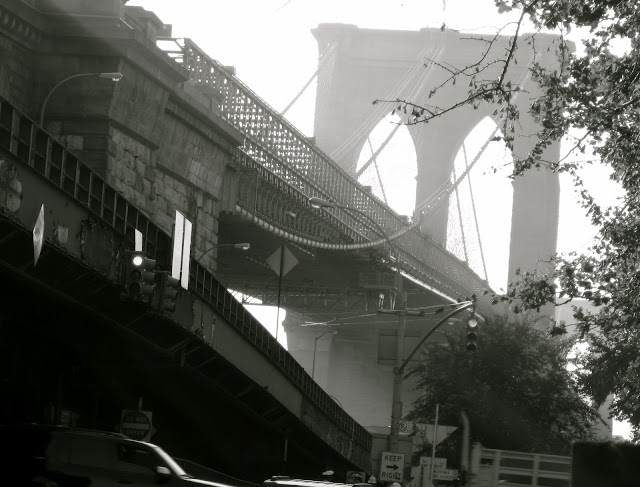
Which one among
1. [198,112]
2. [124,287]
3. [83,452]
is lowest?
[83,452]

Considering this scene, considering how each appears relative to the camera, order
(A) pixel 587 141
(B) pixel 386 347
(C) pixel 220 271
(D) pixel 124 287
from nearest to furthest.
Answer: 1. (A) pixel 587 141
2. (D) pixel 124 287
3. (B) pixel 386 347
4. (C) pixel 220 271

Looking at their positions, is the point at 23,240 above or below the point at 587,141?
below

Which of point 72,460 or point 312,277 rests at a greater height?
point 312,277

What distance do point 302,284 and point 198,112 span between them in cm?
4025

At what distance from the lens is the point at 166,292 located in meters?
27.4

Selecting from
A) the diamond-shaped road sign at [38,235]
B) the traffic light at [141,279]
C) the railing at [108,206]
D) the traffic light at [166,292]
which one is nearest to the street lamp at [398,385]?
the railing at [108,206]

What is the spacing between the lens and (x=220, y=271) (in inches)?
3027

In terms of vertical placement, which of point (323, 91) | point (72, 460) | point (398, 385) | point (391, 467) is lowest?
point (72, 460)

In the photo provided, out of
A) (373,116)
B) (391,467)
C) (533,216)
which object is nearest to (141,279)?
(391,467)

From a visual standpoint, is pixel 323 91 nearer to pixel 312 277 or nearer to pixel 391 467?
pixel 312 277

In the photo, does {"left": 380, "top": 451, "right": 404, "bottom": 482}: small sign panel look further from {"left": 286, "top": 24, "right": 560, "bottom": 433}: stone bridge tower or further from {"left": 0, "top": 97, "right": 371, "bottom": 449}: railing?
{"left": 286, "top": 24, "right": 560, "bottom": 433}: stone bridge tower

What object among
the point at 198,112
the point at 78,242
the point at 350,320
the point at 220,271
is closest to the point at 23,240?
the point at 78,242

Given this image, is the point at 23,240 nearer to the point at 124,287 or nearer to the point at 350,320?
the point at 124,287

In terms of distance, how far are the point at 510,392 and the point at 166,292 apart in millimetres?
35156
